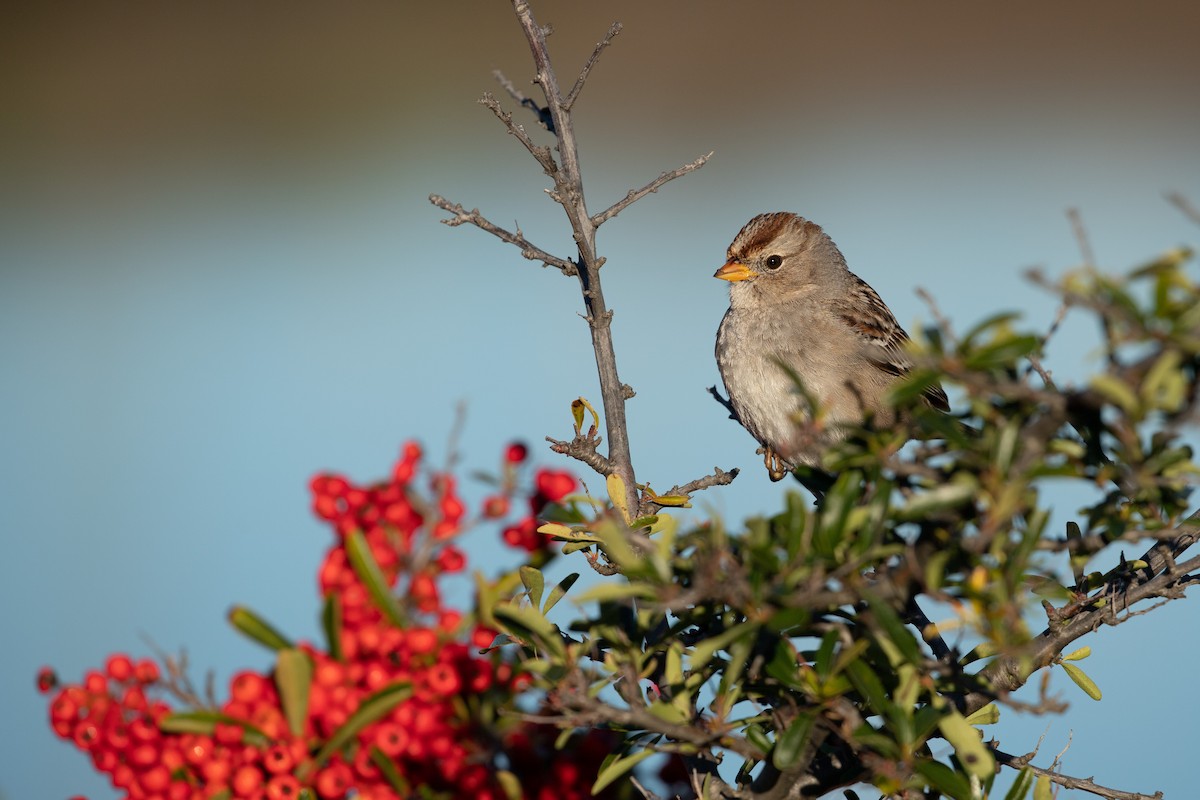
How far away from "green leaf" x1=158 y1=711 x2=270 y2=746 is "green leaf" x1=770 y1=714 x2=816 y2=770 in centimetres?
56

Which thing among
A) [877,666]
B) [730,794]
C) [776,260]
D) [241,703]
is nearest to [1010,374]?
[877,666]

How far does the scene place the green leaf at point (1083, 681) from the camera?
178 centimetres

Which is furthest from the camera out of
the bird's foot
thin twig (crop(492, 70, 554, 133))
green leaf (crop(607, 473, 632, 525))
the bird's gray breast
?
the bird's foot

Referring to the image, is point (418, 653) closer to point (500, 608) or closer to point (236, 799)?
point (500, 608)

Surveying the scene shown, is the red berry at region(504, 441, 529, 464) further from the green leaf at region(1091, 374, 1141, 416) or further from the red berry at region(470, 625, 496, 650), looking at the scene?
the green leaf at region(1091, 374, 1141, 416)

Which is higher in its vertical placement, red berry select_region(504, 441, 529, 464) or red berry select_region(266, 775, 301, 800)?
red berry select_region(504, 441, 529, 464)

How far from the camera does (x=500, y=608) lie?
129 centimetres

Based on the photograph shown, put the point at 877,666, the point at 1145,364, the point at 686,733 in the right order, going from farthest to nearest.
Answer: the point at 877,666
the point at 686,733
the point at 1145,364

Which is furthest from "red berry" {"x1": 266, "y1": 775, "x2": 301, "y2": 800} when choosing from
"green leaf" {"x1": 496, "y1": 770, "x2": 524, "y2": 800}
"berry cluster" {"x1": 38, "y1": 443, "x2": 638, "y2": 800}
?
"green leaf" {"x1": 496, "y1": 770, "x2": 524, "y2": 800}

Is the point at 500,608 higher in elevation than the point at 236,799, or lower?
higher

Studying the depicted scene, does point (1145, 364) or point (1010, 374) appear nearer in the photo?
point (1145, 364)

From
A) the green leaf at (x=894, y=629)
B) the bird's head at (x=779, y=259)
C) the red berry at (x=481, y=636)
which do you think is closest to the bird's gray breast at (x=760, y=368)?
the bird's head at (x=779, y=259)

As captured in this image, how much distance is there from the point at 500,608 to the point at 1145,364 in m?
0.70

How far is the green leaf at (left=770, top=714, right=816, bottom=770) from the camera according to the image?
1277mm
